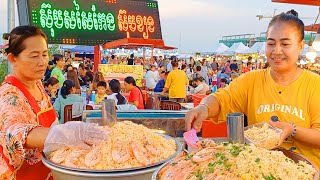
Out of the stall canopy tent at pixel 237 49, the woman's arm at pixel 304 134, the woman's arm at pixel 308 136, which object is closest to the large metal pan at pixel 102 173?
the woman's arm at pixel 304 134

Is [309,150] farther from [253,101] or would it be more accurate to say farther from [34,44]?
[34,44]

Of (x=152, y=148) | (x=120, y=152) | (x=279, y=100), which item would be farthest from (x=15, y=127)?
(x=279, y=100)

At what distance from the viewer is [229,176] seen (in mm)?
1274

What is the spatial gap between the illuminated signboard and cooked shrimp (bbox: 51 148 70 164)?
8439 mm

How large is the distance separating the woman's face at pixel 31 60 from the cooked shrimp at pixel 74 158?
56 centimetres

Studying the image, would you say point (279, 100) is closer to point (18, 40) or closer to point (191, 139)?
point (191, 139)

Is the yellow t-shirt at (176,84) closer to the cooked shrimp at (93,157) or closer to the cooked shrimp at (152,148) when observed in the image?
the cooked shrimp at (152,148)

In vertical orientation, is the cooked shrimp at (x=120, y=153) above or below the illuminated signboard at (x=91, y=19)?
below

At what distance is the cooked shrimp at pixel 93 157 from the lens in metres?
1.67

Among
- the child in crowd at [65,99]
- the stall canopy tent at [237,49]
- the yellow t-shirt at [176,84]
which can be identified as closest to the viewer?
the child in crowd at [65,99]

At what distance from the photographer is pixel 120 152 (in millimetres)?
1766

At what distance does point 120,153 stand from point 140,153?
10 centimetres

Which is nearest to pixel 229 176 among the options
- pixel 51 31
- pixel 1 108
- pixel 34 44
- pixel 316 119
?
pixel 316 119

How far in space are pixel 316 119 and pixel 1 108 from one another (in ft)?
5.64
